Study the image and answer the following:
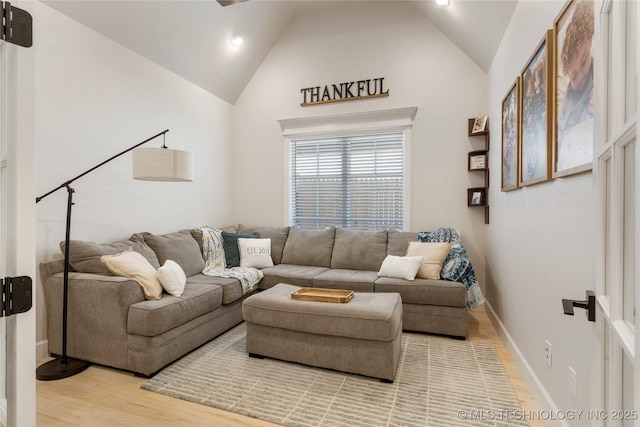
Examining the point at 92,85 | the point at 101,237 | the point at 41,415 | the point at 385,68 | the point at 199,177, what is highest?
the point at 385,68

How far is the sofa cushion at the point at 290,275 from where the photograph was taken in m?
3.42

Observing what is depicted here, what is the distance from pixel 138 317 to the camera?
2225 millimetres

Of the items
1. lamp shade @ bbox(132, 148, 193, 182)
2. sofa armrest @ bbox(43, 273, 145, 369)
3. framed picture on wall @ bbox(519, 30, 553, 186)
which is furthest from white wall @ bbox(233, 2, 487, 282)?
sofa armrest @ bbox(43, 273, 145, 369)

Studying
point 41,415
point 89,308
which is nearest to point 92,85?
point 89,308

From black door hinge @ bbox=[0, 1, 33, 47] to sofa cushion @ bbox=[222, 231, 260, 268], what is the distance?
3088mm

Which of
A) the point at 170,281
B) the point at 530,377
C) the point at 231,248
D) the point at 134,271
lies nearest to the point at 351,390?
the point at 530,377

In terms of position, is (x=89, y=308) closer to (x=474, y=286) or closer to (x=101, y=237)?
(x=101, y=237)

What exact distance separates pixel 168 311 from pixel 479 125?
3.67 meters

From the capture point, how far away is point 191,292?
106 inches

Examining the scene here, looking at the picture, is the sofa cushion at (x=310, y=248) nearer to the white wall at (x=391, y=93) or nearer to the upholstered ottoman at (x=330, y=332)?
the white wall at (x=391, y=93)

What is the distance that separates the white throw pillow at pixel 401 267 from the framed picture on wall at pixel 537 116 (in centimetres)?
125

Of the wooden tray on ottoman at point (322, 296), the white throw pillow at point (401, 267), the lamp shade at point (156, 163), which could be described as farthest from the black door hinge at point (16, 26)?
the white throw pillow at point (401, 267)

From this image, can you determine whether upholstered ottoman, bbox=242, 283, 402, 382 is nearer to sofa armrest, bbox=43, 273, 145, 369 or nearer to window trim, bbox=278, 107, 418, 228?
sofa armrest, bbox=43, 273, 145, 369

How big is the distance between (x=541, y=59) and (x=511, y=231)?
51.2 inches
